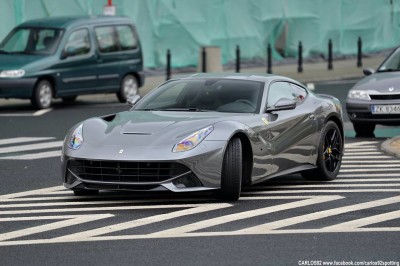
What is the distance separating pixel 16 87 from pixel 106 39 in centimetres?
304

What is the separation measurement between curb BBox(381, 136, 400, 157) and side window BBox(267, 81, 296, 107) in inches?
A: 103

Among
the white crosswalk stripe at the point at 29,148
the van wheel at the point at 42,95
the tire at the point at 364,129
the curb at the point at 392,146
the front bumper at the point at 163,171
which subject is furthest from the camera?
the van wheel at the point at 42,95

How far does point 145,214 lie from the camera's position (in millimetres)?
11844

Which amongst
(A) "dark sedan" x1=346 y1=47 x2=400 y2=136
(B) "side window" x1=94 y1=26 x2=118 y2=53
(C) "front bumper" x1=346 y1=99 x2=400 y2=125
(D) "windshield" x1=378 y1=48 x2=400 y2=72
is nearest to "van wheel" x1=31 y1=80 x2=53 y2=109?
(B) "side window" x1=94 y1=26 x2=118 y2=53

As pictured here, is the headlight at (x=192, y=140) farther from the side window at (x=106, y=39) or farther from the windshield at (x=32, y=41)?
the side window at (x=106, y=39)

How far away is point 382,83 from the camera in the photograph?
2041 cm

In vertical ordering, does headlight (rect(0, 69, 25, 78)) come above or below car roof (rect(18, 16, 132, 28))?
below

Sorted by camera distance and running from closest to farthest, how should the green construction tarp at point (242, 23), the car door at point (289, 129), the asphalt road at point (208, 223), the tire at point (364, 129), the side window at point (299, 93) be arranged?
the asphalt road at point (208, 223) → the car door at point (289, 129) → the side window at point (299, 93) → the tire at point (364, 129) → the green construction tarp at point (242, 23)

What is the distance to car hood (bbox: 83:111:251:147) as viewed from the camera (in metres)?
12.6

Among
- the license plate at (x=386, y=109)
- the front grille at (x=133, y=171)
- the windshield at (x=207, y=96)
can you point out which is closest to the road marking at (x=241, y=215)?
the front grille at (x=133, y=171)

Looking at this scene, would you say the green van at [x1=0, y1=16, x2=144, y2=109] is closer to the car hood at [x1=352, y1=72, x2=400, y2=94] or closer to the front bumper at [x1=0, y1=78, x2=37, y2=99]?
the front bumper at [x1=0, y1=78, x2=37, y2=99]

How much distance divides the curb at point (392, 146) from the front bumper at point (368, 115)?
112cm

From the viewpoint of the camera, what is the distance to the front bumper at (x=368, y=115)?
2016 centimetres

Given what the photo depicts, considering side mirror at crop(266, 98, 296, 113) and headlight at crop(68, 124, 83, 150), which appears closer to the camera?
headlight at crop(68, 124, 83, 150)
